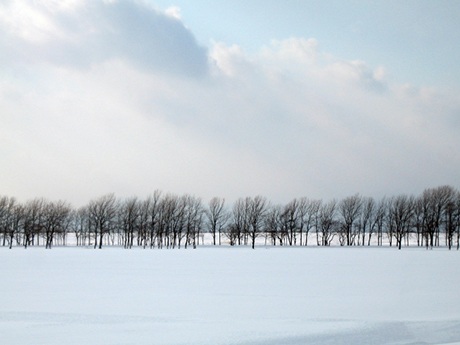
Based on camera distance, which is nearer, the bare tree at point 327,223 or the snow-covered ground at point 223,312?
the snow-covered ground at point 223,312

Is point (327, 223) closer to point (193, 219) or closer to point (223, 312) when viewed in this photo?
point (193, 219)

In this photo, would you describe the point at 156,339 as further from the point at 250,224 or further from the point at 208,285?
the point at 250,224

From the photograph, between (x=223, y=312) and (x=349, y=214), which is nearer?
(x=223, y=312)

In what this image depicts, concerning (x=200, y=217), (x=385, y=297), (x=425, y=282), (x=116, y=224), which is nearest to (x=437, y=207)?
(x=200, y=217)

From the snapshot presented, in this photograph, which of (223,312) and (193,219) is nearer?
(223,312)

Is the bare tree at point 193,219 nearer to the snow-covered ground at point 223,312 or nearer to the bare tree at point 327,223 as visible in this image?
the bare tree at point 327,223

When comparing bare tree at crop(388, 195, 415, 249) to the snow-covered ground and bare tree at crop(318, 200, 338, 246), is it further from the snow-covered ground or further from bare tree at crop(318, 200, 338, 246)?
the snow-covered ground

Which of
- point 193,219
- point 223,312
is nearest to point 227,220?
point 193,219

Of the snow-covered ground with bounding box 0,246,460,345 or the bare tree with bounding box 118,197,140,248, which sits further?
the bare tree with bounding box 118,197,140,248

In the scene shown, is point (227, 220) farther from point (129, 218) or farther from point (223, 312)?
point (223, 312)

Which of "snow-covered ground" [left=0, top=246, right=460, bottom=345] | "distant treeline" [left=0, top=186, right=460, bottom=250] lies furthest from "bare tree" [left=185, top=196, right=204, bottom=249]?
"snow-covered ground" [left=0, top=246, right=460, bottom=345]

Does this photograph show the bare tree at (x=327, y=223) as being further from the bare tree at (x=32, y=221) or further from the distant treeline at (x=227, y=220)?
the bare tree at (x=32, y=221)

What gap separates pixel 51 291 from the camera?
10094 millimetres

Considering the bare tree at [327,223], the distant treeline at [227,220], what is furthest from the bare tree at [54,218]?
the bare tree at [327,223]
